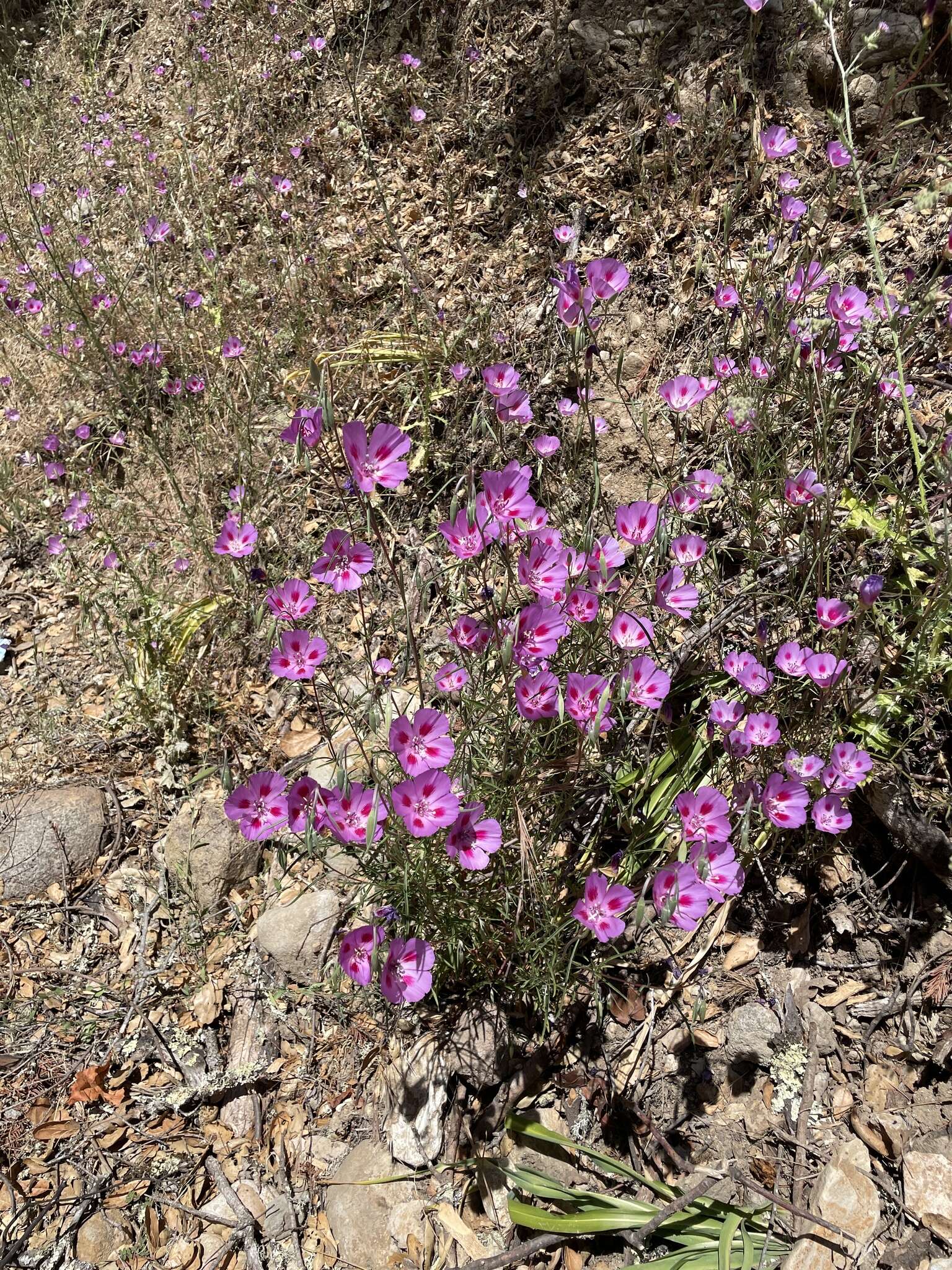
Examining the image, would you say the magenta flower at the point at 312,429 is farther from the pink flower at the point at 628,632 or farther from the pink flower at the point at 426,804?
the pink flower at the point at 628,632

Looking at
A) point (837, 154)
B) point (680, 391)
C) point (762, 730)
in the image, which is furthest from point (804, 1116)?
point (837, 154)

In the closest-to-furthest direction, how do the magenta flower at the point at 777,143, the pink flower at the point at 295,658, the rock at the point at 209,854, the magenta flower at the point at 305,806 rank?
the magenta flower at the point at 305,806 < the pink flower at the point at 295,658 < the rock at the point at 209,854 < the magenta flower at the point at 777,143

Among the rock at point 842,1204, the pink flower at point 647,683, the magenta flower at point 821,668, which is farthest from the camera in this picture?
the magenta flower at point 821,668

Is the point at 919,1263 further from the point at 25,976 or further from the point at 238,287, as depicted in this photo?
the point at 238,287

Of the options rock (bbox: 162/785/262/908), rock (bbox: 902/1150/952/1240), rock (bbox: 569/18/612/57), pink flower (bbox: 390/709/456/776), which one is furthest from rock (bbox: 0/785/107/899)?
rock (bbox: 569/18/612/57)

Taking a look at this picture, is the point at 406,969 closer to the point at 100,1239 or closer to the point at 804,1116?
the point at 804,1116

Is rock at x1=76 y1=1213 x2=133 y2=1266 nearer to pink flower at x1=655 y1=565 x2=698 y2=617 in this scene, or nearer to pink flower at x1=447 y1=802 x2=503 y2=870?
pink flower at x1=447 y1=802 x2=503 y2=870

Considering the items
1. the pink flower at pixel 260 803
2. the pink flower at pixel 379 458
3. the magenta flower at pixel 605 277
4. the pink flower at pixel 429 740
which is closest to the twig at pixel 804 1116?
the pink flower at pixel 429 740
